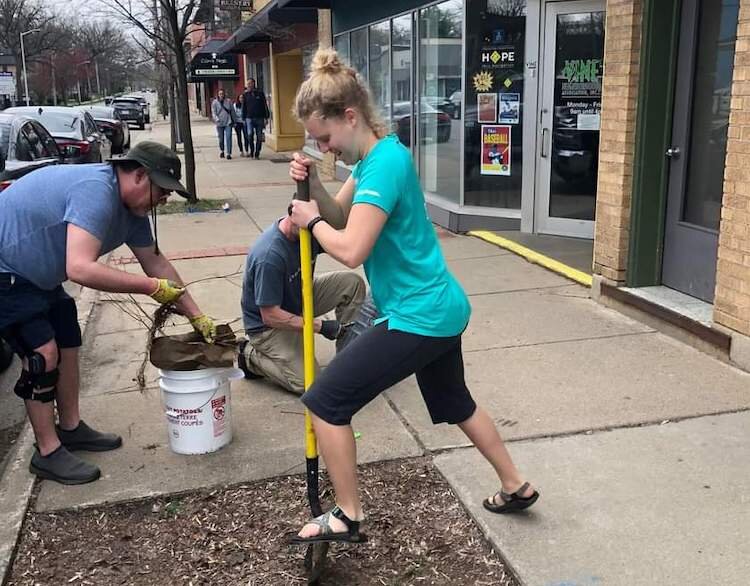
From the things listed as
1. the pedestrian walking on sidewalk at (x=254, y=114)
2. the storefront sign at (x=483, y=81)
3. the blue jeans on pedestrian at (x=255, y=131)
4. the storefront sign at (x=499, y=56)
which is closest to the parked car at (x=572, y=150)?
the storefront sign at (x=499, y=56)

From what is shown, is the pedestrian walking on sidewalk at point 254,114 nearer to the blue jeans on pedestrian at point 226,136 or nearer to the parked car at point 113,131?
the blue jeans on pedestrian at point 226,136

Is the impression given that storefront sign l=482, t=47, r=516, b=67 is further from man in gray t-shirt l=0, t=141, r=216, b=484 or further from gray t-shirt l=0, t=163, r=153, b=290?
gray t-shirt l=0, t=163, r=153, b=290

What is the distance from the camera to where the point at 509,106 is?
888cm

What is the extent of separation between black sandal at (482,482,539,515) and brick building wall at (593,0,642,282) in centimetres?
315

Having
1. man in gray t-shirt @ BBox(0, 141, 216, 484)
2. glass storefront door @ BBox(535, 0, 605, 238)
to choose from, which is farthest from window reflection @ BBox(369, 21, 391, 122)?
man in gray t-shirt @ BBox(0, 141, 216, 484)

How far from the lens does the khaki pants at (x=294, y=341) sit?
182 inches

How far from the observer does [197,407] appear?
3812 millimetres

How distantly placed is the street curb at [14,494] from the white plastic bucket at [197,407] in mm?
679

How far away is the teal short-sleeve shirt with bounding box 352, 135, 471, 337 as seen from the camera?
267 centimetres

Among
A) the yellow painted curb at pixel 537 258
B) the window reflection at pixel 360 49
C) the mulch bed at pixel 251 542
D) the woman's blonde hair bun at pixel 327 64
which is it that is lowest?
the mulch bed at pixel 251 542

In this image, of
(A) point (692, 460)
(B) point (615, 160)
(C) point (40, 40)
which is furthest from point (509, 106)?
(C) point (40, 40)

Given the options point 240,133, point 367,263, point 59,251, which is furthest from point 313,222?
point 240,133

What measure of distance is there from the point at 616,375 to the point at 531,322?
1175 mm

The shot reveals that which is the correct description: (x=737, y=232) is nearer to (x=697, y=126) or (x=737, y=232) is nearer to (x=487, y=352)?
(x=697, y=126)
